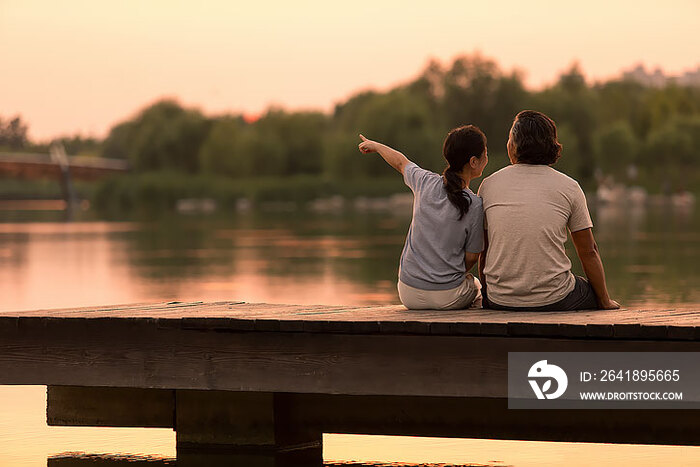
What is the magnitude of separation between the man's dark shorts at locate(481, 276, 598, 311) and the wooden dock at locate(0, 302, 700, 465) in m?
0.12

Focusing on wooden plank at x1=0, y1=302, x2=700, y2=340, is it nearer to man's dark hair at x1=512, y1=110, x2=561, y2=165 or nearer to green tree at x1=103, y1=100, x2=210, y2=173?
man's dark hair at x1=512, y1=110, x2=561, y2=165

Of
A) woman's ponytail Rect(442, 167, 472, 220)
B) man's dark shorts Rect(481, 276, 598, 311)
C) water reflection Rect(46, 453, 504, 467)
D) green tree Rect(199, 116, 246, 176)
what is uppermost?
green tree Rect(199, 116, 246, 176)

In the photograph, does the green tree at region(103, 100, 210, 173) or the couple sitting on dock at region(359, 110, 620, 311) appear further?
the green tree at region(103, 100, 210, 173)

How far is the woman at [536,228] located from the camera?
638 centimetres

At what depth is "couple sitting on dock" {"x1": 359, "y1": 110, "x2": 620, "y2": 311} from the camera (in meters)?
6.39

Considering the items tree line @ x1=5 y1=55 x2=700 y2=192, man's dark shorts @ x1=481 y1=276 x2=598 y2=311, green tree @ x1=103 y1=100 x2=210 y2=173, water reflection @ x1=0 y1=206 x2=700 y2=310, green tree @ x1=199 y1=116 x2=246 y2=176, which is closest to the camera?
man's dark shorts @ x1=481 y1=276 x2=598 y2=311

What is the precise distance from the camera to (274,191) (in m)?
103

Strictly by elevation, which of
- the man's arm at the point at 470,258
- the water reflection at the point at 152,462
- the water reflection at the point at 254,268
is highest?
the man's arm at the point at 470,258

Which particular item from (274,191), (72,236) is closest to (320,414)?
(72,236)

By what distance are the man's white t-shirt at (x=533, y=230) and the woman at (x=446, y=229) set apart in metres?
0.13

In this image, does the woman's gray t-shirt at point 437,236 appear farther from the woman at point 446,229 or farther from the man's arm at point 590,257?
the man's arm at point 590,257

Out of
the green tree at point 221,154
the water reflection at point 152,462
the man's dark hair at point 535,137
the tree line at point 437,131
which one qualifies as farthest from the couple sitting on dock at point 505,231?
the green tree at point 221,154

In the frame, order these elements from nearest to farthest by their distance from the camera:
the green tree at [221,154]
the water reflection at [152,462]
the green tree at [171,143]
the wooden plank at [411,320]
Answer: the wooden plank at [411,320] → the water reflection at [152,462] → the green tree at [221,154] → the green tree at [171,143]

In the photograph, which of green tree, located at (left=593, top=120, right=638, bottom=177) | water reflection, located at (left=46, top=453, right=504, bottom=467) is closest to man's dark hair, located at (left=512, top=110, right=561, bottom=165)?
water reflection, located at (left=46, top=453, right=504, bottom=467)
